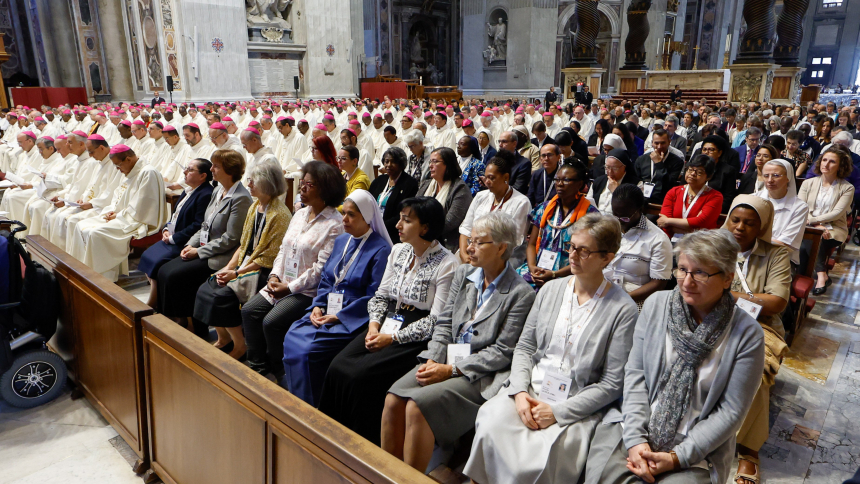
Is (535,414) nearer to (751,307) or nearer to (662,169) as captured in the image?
(751,307)

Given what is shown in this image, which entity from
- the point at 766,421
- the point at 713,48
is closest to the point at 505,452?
the point at 766,421

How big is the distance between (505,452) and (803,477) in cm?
167

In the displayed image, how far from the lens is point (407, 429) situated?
249 centimetres

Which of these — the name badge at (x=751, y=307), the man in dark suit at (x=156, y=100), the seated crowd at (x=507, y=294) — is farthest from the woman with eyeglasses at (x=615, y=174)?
the man in dark suit at (x=156, y=100)

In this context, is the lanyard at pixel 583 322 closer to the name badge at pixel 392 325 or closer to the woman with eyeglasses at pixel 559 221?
the name badge at pixel 392 325

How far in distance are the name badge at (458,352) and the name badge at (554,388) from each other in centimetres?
44

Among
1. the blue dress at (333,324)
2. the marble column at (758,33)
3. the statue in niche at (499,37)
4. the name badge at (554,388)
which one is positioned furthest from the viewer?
the statue in niche at (499,37)

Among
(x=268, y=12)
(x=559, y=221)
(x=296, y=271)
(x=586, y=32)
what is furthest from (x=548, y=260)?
(x=268, y=12)

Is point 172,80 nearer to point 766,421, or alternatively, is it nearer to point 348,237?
point 348,237

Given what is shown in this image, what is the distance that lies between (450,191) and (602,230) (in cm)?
255

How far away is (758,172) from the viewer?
5.39m

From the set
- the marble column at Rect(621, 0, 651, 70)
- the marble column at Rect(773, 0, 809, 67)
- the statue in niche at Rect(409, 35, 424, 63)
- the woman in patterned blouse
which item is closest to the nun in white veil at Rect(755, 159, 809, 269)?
the woman in patterned blouse

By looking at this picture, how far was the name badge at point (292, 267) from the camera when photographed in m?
3.69

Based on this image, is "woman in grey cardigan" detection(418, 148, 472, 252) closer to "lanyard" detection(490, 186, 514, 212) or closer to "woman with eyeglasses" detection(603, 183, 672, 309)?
"lanyard" detection(490, 186, 514, 212)
